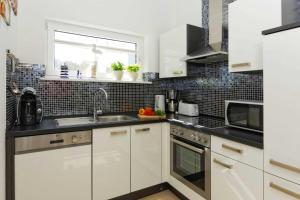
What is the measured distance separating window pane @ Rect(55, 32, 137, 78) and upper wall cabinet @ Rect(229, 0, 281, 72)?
1.52 m

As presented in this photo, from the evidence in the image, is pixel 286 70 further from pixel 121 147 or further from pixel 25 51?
pixel 25 51

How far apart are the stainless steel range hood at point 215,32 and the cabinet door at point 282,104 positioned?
87 centimetres

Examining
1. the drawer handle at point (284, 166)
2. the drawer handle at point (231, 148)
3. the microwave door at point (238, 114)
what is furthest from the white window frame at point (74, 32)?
the drawer handle at point (284, 166)

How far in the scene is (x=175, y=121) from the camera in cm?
208

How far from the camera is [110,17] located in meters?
2.52

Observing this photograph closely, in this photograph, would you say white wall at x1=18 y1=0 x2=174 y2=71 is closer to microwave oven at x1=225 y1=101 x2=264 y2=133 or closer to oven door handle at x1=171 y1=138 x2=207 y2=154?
oven door handle at x1=171 y1=138 x2=207 y2=154

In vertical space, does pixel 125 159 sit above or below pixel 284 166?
below

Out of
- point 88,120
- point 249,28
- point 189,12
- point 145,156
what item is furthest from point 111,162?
point 189,12

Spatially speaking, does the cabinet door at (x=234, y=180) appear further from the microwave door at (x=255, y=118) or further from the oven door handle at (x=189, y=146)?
the microwave door at (x=255, y=118)

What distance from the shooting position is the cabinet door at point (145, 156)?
6.69 feet

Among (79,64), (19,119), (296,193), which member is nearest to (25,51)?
(79,64)

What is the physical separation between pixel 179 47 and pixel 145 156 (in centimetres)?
137

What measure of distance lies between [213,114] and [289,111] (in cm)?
132

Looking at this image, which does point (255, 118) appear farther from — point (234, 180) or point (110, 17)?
point (110, 17)
